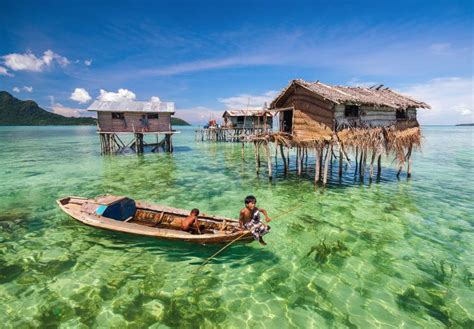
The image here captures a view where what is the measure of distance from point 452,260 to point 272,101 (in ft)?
44.9

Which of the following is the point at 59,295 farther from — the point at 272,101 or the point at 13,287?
the point at 272,101

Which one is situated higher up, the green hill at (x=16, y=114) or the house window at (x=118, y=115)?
the green hill at (x=16, y=114)

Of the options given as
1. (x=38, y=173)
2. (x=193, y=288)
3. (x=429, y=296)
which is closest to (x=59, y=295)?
(x=193, y=288)

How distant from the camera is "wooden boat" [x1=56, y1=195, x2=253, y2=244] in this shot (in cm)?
828

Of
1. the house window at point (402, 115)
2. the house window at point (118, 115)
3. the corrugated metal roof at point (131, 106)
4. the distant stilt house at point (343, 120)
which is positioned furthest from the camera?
the house window at point (118, 115)

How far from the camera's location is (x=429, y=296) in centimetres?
679

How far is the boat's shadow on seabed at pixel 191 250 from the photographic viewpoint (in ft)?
27.7

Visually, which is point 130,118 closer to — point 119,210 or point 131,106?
point 131,106

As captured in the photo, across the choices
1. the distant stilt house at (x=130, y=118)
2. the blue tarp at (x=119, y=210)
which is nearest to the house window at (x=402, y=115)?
the blue tarp at (x=119, y=210)

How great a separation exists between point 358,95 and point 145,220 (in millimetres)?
14605

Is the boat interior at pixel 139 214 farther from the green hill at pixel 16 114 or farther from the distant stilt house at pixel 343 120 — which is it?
the green hill at pixel 16 114

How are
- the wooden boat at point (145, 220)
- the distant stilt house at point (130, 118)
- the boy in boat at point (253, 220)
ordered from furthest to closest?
the distant stilt house at point (130, 118), the wooden boat at point (145, 220), the boy in boat at point (253, 220)

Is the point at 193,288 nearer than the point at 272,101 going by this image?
Yes

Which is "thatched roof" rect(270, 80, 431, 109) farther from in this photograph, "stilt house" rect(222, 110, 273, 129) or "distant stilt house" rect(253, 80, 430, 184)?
"stilt house" rect(222, 110, 273, 129)
